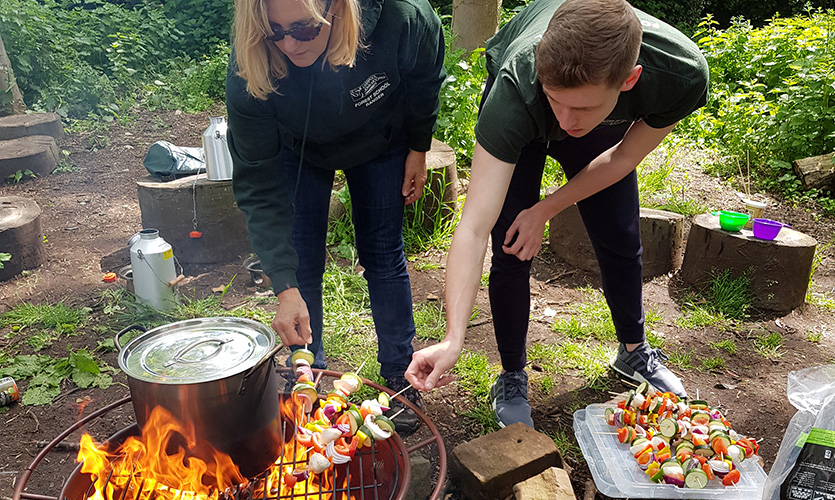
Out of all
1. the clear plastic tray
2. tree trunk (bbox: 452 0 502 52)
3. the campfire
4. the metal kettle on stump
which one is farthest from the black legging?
tree trunk (bbox: 452 0 502 52)

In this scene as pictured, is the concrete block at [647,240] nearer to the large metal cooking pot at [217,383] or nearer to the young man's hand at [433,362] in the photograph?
the young man's hand at [433,362]

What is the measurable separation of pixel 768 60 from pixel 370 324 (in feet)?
22.0

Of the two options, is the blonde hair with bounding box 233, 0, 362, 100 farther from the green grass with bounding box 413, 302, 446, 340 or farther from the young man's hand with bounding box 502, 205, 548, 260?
the green grass with bounding box 413, 302, 446, 340

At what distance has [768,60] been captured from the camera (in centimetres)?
770

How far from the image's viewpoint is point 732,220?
13.0ft

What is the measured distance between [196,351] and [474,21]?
6010mm

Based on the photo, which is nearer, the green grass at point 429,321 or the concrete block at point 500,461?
the concrete block at point 500,461

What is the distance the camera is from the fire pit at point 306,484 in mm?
1775

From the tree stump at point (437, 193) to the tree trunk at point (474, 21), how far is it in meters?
2.73

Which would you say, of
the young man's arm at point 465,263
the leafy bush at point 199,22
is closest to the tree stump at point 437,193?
the young man's arm at point 465,263

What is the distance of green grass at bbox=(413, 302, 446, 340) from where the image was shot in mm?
3662

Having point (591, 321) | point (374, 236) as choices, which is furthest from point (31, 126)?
point (591, 321)

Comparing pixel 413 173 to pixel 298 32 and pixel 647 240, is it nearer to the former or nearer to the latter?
pixel 298 32

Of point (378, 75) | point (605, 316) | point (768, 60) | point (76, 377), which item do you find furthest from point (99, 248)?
point (768, 60)
